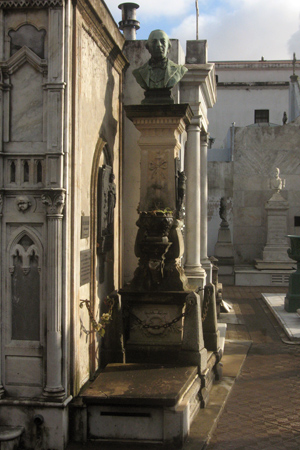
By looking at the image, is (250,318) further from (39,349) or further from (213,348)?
(39,349)

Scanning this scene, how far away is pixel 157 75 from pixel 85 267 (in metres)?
3.31

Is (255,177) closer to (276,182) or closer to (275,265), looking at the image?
(276,182)

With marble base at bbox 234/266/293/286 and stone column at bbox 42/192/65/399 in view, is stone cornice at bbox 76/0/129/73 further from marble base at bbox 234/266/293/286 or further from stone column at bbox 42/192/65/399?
marble base at bbox 234/266/293/286

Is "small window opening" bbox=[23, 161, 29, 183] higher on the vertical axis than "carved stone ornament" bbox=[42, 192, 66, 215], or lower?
higher

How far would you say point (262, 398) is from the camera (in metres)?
8.05

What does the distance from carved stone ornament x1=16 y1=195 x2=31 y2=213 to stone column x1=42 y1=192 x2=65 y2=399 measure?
0.21m

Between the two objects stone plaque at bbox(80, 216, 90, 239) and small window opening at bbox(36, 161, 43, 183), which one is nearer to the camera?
small window opening at bbox(36, 161, 43, 183)

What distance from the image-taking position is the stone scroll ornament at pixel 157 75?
8.48 metres

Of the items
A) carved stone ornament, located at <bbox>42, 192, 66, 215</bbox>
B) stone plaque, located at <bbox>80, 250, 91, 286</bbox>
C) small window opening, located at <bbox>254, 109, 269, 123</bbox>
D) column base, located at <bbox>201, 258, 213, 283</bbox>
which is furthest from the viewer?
small window opening, located at <bbox>254, 109, 269, 123</bbox>

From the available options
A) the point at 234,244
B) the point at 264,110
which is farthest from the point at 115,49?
the point at 264,110

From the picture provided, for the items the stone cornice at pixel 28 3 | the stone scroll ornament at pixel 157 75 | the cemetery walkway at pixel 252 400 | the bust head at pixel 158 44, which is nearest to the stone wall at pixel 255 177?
the cemetery walkway at pixel 252 400

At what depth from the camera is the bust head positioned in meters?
8.45

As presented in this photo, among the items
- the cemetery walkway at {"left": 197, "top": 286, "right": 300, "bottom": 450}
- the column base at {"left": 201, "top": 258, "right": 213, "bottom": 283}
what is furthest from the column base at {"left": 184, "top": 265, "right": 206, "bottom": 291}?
the column base at {"left": 201, "top": 258, "right": 213, "bottom": 283}

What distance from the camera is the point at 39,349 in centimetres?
620
